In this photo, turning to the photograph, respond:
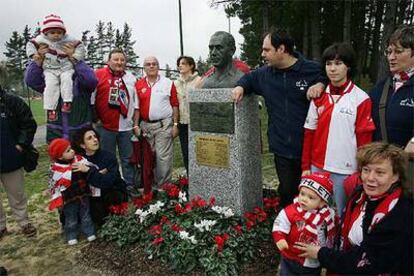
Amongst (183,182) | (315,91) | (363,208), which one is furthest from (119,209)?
(363,208)

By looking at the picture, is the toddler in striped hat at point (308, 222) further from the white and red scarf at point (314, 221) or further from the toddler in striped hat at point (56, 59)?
the toddler in striped hat at point (56, 59)

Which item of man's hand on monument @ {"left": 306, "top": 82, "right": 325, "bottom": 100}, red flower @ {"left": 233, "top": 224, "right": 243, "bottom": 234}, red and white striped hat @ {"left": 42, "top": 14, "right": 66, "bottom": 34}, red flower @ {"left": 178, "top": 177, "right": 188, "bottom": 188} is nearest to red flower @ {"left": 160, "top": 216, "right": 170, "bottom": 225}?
red flower @ {"left": 233, "top": 224, "right": 243, "bottom": 234}

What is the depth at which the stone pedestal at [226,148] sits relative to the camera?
399 cm

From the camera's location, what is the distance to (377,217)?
7.14 feet

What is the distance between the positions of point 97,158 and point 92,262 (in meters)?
1.16

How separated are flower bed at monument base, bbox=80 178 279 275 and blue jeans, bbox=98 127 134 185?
1.06 metres

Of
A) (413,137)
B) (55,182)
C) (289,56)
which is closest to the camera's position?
(413,137)

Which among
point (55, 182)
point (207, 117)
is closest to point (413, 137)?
point (207, 117)

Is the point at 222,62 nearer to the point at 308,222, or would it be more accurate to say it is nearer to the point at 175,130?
the point at 175,130

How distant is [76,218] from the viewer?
440cm

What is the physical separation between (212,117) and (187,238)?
129 centimetres

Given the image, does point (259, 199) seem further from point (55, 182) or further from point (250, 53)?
point (250, 53)

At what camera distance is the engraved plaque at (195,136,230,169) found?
409 centimetres

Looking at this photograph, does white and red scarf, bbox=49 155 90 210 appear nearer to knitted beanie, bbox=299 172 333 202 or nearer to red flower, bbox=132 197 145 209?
red flower, bbox=132 197 145 209
